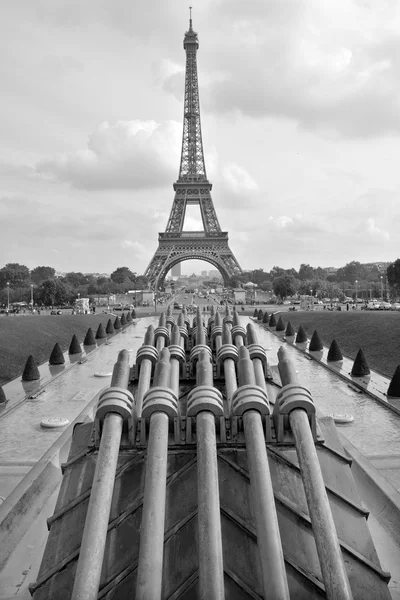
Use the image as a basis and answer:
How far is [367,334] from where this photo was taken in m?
30.2

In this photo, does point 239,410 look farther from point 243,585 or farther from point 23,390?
point 23,390

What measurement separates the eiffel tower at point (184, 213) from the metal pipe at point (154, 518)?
81.8 m

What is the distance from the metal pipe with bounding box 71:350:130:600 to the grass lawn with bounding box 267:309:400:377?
19.3m

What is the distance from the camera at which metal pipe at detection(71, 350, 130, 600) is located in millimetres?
3270

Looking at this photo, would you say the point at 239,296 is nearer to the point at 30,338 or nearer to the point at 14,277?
the point at 14,277

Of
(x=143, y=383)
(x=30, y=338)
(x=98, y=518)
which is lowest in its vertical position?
(x=30, y=338)

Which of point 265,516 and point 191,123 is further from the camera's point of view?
point 191,123

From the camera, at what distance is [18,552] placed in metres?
6.90

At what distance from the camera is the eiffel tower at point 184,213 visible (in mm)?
88750

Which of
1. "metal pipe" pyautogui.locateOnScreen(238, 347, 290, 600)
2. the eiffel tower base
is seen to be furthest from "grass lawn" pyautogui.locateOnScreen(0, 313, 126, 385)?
the eiffel tower base

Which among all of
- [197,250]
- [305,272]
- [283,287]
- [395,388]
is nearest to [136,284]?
[197,250]

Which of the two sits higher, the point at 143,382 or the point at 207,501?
the point at 143,382

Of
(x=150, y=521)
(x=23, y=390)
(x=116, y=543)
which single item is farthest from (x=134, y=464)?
(x=23, y=390)

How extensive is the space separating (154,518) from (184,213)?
→ 92068 mm
